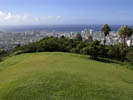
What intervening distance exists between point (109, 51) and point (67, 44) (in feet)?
48.2

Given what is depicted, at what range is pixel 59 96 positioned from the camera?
331 inches

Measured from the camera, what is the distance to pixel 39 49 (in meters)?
40.5

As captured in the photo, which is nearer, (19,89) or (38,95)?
(38,95)

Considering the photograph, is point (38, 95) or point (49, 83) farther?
point (49, 83)

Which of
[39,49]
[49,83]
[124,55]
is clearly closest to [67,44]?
[39,49]

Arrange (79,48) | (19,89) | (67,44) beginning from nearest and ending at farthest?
(19,89)
(79,48)
(67,44)

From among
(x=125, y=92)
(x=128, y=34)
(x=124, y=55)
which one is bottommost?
(x=124, y=55)

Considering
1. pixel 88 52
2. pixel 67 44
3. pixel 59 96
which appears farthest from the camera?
pixel 67 44

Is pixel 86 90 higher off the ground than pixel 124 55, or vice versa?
pixel 86 90

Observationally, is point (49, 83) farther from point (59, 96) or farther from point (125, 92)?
point (125, 92)

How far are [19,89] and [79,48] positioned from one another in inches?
1348

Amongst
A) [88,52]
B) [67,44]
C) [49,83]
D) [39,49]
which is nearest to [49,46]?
[39,49]


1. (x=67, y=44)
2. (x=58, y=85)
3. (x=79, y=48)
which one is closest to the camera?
(x=58, y=85)

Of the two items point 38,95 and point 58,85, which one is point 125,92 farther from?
point 38,95
